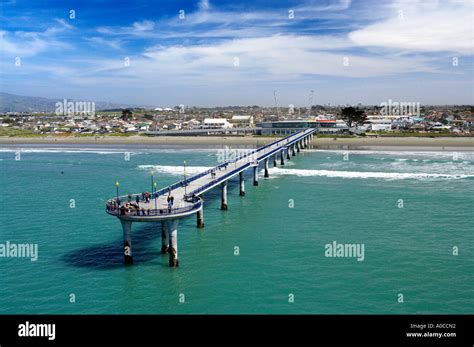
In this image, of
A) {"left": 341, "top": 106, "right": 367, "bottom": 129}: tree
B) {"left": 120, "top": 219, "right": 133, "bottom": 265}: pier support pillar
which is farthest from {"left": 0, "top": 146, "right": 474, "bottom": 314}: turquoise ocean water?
{"left": 341, "top": 106, "right": 367, "bottom": 129}: tree

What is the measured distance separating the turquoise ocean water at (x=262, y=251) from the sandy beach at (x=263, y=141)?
2267 inches

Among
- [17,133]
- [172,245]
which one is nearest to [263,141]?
[17,133]

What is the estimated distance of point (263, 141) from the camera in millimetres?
142875

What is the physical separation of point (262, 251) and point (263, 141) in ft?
357

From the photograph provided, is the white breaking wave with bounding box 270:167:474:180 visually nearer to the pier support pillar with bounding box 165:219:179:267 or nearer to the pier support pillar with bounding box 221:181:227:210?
the pier support pillar with bounding box 221:181:227:210

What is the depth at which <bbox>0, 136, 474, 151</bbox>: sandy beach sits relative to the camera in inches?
4820

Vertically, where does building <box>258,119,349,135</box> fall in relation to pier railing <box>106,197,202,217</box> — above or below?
above

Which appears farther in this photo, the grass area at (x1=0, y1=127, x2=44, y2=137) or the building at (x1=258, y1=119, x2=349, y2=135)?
the grass area at (x1=0, y1=127, x2=44, y2=137)

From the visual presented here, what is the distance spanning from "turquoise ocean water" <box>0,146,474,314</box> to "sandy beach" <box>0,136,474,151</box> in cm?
5758

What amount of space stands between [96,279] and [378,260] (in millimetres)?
19021

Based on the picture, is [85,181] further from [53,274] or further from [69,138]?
[69,138]

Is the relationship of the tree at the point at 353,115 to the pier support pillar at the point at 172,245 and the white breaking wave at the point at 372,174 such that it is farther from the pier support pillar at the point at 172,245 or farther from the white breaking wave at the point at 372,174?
the pier support pillar at the point at 172,245

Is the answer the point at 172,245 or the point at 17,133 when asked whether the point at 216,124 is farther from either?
the point at 172,245
